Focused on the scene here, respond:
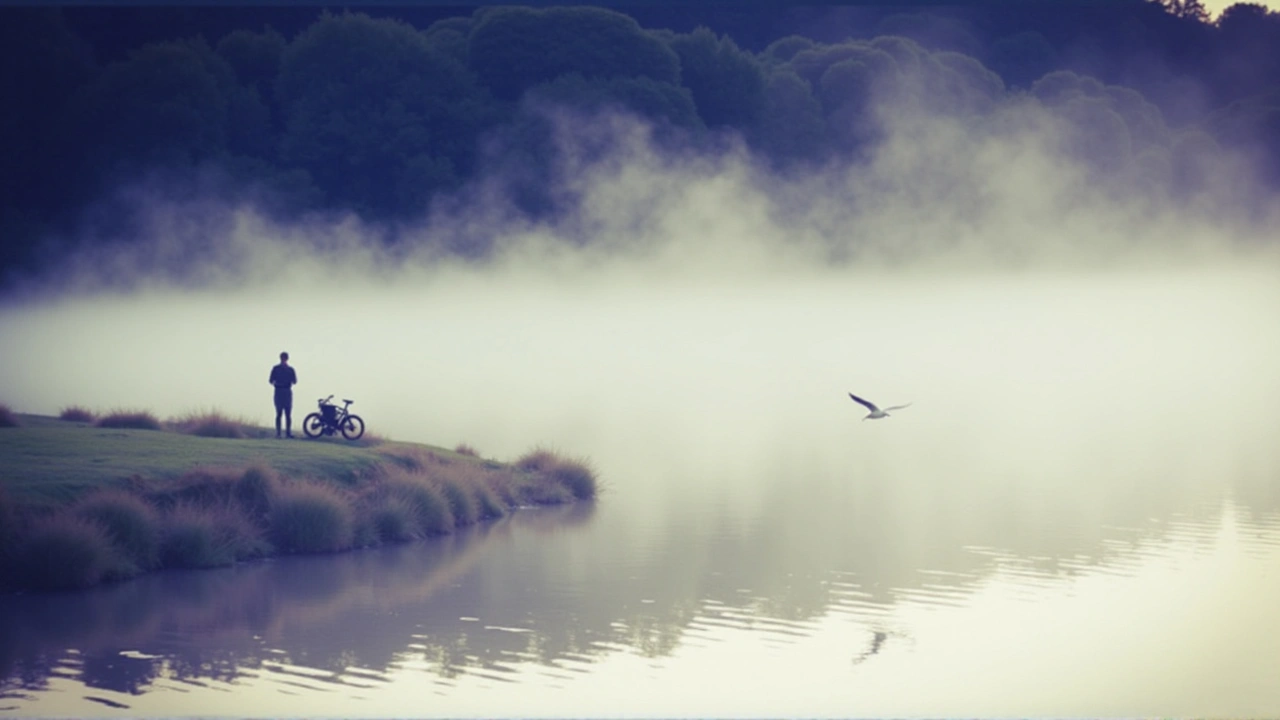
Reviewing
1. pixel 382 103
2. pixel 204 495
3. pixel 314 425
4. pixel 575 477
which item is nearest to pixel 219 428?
pixel 314 425

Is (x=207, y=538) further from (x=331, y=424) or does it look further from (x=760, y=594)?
(x=331, y=424)

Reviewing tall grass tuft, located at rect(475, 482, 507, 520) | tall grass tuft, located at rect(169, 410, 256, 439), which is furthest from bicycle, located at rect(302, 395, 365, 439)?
tall grass tuft, located at rect(475, 482, 507, 520)

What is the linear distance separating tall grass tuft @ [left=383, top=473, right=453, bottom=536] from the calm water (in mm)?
636

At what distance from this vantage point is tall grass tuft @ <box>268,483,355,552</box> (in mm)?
33625

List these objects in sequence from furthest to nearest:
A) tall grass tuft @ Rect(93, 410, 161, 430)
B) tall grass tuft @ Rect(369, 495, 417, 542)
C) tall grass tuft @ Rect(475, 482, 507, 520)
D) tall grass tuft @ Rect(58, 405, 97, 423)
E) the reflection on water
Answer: tall grass tuft @ Rect(58, 405, 97, 423), tall grass tuft @ Rect(93, 410, 161, 430), tall grass tuft @ Rect(475, 482, 507, 520), tall grass tuft @ Rect(369, 495, 417, 542), the reflection on water

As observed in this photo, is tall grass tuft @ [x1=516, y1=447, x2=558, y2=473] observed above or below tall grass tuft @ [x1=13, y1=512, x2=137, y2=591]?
above

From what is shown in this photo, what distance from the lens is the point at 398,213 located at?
10331 cm

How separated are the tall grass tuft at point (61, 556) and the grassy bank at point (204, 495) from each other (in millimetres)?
21

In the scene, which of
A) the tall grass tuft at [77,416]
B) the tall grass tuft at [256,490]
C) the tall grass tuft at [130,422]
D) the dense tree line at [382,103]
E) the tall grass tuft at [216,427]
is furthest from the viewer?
the dense tree line at [382,103]

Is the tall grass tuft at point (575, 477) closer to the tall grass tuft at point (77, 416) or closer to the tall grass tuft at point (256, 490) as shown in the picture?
the tall grass tuft at point (256, 490)

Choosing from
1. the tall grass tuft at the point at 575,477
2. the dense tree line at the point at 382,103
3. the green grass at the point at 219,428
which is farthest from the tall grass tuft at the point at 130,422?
the dense tree line at the point at 382,103

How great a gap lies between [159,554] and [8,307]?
7122cm

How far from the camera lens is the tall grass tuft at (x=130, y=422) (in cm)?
4181

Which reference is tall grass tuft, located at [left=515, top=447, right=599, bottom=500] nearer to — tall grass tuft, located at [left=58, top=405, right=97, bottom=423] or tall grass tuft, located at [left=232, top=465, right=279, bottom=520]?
tall grass tuft, located at [left=58, top=405, right=97, bottom=423]
